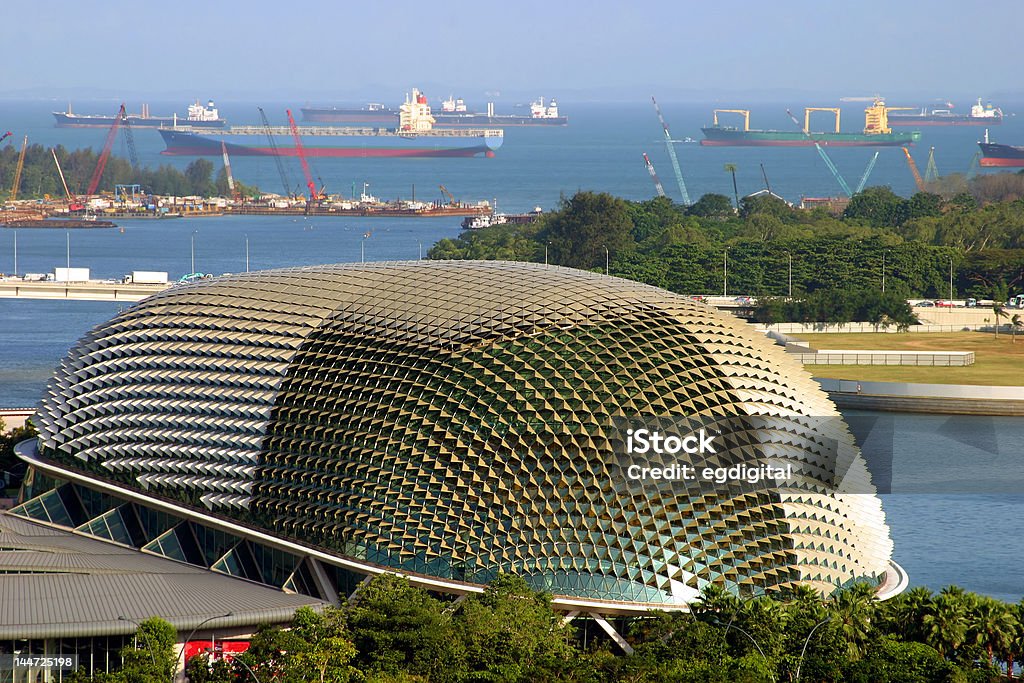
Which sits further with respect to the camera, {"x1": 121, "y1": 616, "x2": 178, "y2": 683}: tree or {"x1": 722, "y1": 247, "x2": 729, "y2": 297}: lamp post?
{"x1": 722, "y1": 247, "x2": 729, "y2": 297}: lamp post

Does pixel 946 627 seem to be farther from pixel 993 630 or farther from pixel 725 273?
pixel 725 273

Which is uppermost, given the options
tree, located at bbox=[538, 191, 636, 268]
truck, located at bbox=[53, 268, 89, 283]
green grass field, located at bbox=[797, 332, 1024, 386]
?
tree, located at bbox=[538, 191, 636, 268]

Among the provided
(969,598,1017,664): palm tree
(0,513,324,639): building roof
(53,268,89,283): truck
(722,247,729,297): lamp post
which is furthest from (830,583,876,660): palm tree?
(53,268,89,283): truck

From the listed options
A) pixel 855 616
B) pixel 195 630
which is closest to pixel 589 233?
pixel 855 616

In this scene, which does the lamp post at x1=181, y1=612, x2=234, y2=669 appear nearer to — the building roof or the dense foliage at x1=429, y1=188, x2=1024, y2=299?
the building roof

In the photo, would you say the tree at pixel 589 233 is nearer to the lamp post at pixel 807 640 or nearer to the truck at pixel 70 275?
the truck at pixel 70 275

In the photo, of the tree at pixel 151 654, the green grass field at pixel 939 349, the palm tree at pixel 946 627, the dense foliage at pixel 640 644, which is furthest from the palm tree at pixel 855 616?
the green grass field at pixel 939 349
